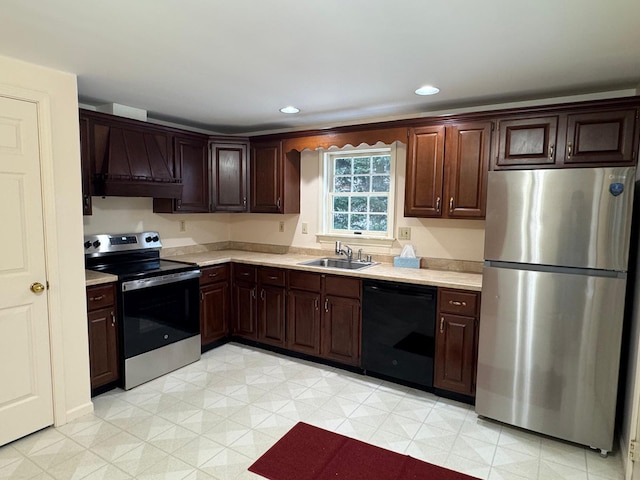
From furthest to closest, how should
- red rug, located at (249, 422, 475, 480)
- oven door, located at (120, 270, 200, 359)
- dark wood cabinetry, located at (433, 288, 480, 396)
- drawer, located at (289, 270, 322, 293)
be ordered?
drawer, located at (289, 270, 322, 293), oven door, located at (120, 270, 200, 359), dark wood cabinetry, located at (433, 288, 480, 396), red rug, located at (249, 422, 475, 480)

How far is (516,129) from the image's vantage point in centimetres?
286

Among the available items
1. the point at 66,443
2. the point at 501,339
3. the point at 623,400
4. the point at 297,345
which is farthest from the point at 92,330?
the point at 623,400

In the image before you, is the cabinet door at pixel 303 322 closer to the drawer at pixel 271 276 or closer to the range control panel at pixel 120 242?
the drawer at pixel 271 276

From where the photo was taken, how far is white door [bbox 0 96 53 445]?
7.64 ft

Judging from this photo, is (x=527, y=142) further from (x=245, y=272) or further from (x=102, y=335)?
(x=102, y=335)

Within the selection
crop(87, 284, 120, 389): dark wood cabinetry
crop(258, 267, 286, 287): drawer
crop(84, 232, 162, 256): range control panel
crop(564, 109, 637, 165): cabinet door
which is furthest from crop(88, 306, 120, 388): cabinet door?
crop(564, 109, 637, 165): cabinet door

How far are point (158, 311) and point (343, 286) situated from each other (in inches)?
62.9

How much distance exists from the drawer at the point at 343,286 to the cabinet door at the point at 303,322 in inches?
5.9

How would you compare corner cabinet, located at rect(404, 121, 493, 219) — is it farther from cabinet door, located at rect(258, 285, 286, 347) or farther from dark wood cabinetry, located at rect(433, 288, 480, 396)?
cabinet door, located at rect(258, 285, 286, 347)

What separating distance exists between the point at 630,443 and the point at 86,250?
4.03 meters

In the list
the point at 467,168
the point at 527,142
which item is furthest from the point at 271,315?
the point at 527,142

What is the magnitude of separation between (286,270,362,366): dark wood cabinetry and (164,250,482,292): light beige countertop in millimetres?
86

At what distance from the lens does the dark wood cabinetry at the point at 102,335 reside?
2.89 m

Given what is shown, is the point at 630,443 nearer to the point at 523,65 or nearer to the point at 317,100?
the point at 523,65
